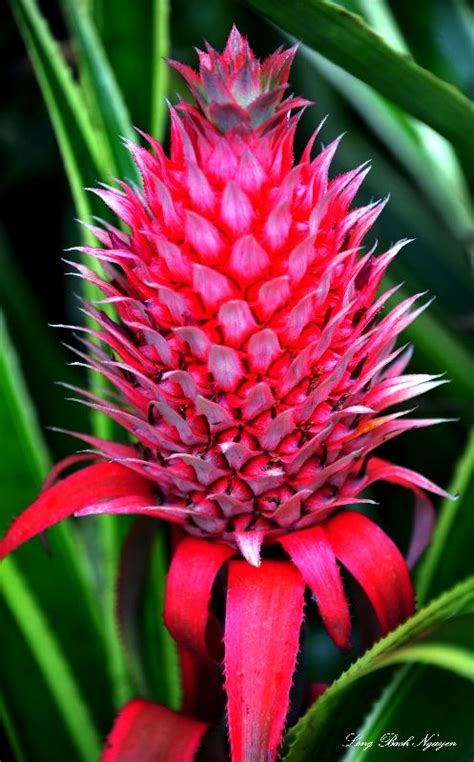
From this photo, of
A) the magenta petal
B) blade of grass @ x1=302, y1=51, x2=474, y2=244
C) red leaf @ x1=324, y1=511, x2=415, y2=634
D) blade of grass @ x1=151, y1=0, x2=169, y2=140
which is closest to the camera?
red leaf @ x1=324, y1=511, x2=415, y2=634

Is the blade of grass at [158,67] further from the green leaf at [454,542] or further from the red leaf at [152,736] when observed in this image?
the red leaf at [152,736]

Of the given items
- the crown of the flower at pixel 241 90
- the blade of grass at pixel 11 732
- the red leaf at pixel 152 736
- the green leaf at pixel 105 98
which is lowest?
the red leaf at pixel 152 736

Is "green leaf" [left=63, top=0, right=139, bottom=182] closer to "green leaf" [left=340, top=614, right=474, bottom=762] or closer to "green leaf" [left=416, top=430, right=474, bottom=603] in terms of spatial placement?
"green leaf" [left=416, top=430, right=474, bottom=603]

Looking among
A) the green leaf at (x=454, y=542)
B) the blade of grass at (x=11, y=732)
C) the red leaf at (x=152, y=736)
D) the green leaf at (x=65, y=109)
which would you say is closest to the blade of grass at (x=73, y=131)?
the green leaf at (x=65, y=109)

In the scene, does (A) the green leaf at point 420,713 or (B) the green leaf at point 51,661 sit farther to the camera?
(B) the green leaf at point 51,661

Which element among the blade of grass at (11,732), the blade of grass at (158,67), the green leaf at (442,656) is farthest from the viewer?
the blade of grass at (158,67)

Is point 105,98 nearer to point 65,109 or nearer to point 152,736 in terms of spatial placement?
point 65,109

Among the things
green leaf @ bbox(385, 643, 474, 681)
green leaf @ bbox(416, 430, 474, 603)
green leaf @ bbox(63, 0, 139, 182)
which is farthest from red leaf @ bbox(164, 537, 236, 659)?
green leaf @ bbox(63, 0, 139, 182)
